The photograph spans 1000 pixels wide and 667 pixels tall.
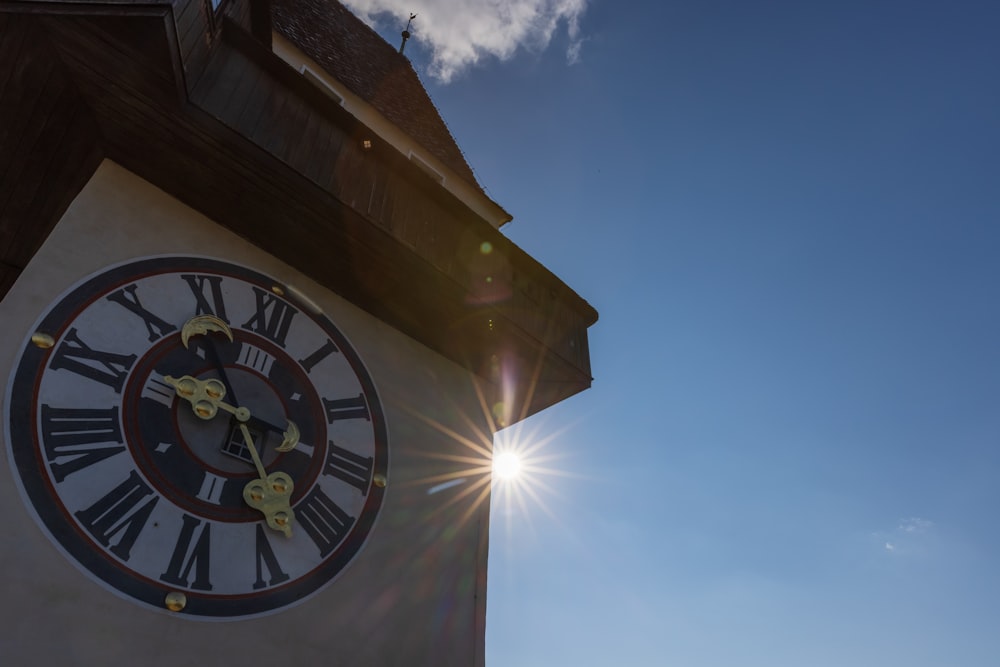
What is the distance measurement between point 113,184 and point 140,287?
0.66m

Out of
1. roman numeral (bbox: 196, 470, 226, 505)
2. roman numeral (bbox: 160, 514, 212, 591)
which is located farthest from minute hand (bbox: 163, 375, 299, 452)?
roman numeral (bbox: 160, 514, 212, 591)

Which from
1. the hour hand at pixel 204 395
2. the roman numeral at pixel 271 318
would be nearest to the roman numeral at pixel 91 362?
the hour hand at pixel 204 395

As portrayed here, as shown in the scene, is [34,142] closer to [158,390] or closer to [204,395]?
[158,390]

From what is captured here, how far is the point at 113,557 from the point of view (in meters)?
3.21

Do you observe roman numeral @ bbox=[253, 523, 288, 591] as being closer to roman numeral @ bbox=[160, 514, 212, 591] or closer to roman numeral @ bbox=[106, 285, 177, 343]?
roman numeral @ bbox=[160, 514, 212, 591]

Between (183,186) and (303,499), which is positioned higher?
(183,186)

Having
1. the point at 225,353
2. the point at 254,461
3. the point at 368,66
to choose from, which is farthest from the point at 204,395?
the point at 368,66

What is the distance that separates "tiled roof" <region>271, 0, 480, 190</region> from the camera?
6.60 meters

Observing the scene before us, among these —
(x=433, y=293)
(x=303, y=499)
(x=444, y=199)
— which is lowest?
(x=303, y=499)

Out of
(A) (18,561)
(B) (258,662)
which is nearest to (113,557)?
(A) (18,561)

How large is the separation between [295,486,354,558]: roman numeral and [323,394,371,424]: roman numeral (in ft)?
1.64

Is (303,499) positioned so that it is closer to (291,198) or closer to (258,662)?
(258,662)

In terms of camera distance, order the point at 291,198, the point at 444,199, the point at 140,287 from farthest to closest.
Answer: the point at 444,199 < the point at 291,198 < the point at 140,287

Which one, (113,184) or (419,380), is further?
(419,380)
